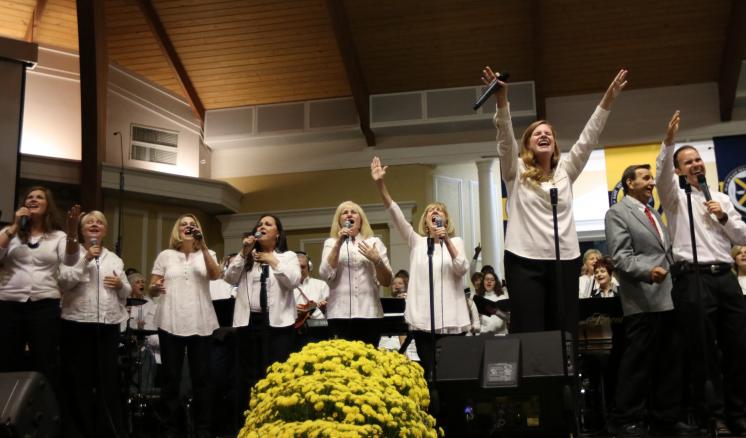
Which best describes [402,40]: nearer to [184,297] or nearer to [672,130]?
[184,297]

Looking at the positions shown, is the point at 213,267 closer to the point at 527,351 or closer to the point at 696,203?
the point at 527,351

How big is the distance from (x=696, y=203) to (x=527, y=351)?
161 cm

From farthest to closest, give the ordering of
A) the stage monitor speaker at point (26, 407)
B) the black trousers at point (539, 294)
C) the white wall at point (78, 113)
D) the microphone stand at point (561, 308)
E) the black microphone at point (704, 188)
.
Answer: the white wall at point (78, 113), the black microphone at point (704, 188), the black trousers at point (539, 294), the stage monitor speaker at point (26, 407), the microphone stand at point (561, 308)

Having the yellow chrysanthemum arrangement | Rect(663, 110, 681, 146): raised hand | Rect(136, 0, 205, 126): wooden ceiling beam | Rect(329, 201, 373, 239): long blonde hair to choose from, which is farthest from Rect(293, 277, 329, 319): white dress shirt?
Rect(136, 0, 205, 126): wooden ceiling beam

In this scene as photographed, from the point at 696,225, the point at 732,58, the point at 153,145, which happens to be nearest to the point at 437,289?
the point at 696,225

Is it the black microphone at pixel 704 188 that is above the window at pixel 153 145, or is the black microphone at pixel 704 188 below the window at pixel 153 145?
below

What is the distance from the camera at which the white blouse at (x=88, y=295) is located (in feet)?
14.3

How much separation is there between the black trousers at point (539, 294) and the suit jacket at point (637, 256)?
672mm

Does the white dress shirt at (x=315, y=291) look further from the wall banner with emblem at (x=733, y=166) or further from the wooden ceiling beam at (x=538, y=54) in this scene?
the wall banner with emblem at (x=733, y=166)

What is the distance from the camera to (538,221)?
10.9 feet

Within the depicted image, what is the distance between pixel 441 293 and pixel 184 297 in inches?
61.5

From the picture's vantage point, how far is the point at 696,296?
357cm

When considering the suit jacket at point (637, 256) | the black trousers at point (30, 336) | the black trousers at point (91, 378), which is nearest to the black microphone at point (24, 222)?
the black trousers at point (30, 336)

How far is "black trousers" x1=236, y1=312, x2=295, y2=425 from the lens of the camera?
4.54m
